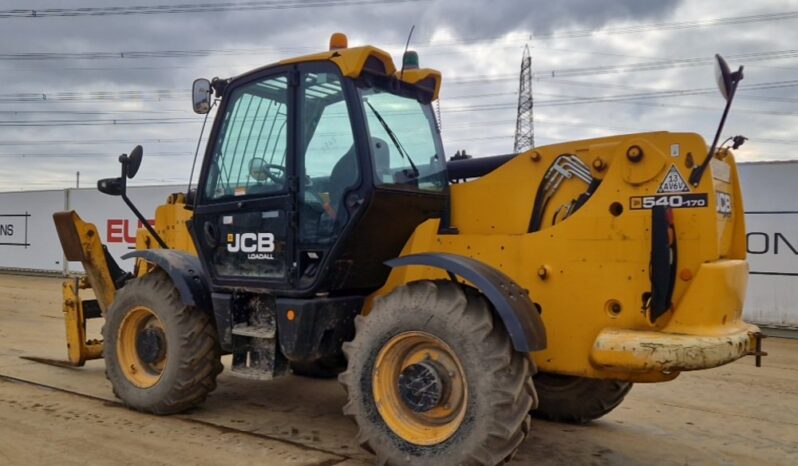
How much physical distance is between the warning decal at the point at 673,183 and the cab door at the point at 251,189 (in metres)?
2.35

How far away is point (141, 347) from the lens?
539 centimetres

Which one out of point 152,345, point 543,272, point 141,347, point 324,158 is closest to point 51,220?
point 141,347

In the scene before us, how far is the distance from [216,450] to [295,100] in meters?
2.40

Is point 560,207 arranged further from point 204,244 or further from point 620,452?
point 204,244

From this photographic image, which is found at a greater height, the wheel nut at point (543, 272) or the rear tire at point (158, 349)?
the wheel nut at point (543, 272)

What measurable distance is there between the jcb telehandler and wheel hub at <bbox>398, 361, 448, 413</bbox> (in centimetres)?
1

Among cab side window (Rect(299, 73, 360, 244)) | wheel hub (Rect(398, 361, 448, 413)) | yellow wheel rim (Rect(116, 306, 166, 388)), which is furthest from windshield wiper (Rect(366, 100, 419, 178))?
yellow wheel rim (Rect(116, 306, 166, 388))

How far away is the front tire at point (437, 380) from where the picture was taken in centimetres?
355

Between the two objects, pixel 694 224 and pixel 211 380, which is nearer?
pixel 694 224

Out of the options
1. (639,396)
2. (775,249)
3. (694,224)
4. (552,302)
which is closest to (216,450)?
(552,302)

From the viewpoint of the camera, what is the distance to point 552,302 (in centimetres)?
397

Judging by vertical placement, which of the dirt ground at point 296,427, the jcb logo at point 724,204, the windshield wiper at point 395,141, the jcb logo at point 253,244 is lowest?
the dirt ground at point 296,427

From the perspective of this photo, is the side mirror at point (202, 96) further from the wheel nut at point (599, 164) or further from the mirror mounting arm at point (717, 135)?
the mirror mounting arm at point (717, 135)

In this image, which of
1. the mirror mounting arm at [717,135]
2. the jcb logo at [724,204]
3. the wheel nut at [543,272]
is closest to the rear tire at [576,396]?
the wheel nut at [543,272]
